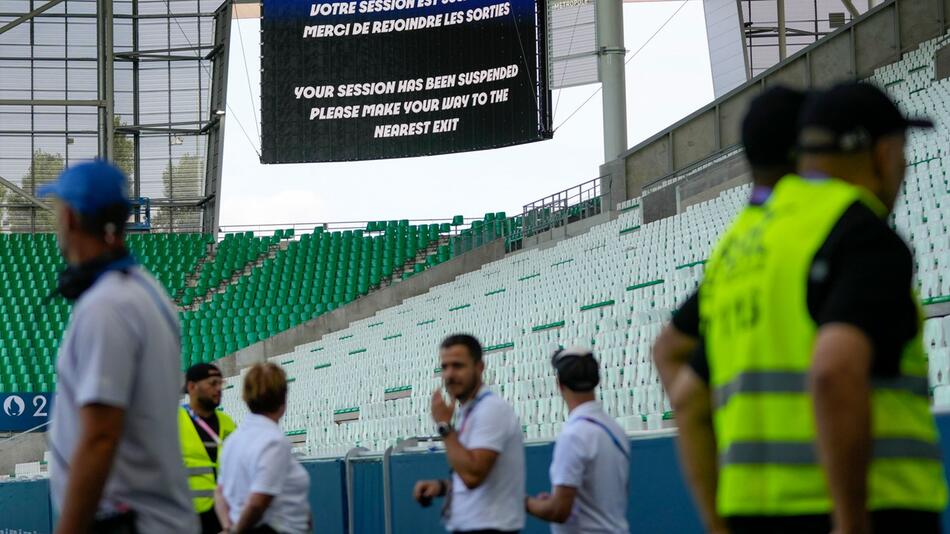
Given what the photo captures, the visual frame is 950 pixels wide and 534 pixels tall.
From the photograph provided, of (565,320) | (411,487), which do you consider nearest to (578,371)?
(411,487)

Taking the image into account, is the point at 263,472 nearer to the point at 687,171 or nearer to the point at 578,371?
the point at 578,371

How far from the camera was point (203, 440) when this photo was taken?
20.6 ft

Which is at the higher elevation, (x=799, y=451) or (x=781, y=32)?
(x=781, y=32)

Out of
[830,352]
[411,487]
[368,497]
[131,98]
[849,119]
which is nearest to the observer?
[830,352]

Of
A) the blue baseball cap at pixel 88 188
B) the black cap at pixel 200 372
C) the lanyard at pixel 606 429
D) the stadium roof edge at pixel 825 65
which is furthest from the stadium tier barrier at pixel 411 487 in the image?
the stadium roof edge at pixel 825 65

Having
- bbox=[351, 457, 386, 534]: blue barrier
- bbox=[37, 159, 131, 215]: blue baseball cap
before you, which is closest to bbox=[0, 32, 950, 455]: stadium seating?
bbox=[351, 457, 386, 534]: blue barrier

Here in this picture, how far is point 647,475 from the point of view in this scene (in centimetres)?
559

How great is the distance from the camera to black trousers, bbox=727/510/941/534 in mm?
2119

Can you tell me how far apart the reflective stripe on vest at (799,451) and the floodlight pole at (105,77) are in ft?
97.7

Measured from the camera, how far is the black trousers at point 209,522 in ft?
20.5

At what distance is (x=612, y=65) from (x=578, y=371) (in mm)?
22296

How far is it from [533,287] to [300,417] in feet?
14.6

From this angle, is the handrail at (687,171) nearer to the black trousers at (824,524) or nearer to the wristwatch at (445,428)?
the wristwatch at (445,428)

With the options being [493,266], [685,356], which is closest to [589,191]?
[493,266]
